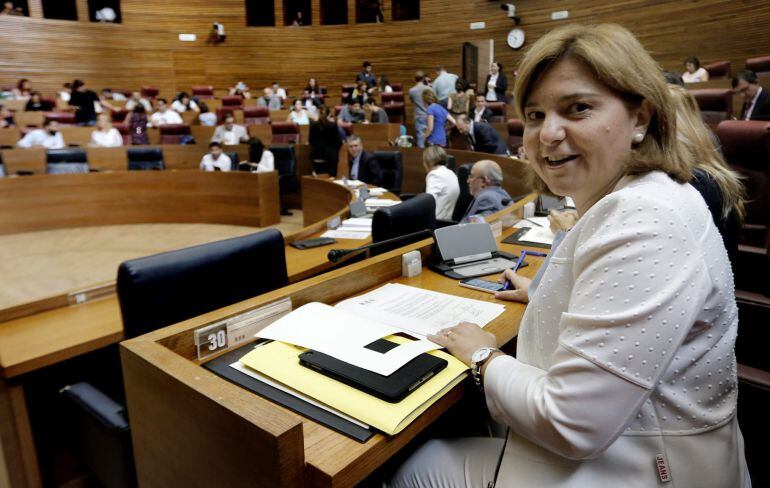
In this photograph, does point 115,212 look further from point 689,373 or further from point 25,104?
point 689,373

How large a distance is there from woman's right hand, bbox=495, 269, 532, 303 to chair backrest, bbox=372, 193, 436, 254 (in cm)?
50

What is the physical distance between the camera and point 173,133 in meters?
7.20

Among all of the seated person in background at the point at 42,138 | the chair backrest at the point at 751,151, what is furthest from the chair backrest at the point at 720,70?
the seated person in background at the point at 42,138

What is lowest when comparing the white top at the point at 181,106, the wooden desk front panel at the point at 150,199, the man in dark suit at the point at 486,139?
the wooden desk front panel at the point at 150,199

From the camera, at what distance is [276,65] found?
11.7 m

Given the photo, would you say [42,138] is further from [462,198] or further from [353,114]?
[462,198]

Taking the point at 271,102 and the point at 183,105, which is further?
the point at 271,102

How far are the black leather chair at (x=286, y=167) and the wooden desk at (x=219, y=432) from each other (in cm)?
481

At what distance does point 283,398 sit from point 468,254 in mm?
863

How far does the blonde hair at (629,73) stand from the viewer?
26.9 inches

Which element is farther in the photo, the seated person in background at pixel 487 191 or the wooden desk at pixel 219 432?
the seated person in background at pixel 487 191

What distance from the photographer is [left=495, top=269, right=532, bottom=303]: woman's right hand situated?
121 centimetres

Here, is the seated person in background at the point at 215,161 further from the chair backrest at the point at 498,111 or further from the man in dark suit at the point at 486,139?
the chair backrest at the point at 498,111

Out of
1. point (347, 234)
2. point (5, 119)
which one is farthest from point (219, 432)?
point (5, 119)
